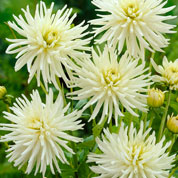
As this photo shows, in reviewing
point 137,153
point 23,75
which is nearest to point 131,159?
point 137,153

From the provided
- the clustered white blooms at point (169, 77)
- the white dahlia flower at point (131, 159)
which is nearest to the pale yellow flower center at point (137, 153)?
the white dahlia flower at point (131, 159)

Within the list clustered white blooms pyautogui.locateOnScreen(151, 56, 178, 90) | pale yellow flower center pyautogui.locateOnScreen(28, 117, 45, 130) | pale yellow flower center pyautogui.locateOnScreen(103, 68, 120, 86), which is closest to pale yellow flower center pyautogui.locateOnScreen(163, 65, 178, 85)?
clustered white blooms pyautogui.locateOnScreen(151, 56, 178, 90)

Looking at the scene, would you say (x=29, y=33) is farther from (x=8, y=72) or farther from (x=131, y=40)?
(x=8, y=72)

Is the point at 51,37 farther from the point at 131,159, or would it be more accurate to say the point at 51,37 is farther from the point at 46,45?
the point at 131,159

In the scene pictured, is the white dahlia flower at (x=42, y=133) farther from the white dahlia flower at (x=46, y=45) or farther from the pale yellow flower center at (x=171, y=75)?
the pale yellow flower center at (x=171, y=75)

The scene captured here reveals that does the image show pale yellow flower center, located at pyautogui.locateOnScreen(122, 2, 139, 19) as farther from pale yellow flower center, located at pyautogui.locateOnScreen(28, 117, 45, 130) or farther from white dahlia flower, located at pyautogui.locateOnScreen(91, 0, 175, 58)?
pale yellow flower center, located at pyautogui.locateOnScreen(28, 117, 45, 130)

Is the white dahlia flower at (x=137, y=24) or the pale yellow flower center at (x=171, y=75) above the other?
the white dahlia flower at (x=137, y=24)

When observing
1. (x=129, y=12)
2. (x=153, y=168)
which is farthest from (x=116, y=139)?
(x=129, y=12)

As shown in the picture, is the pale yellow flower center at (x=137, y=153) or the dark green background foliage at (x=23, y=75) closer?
the pale yellow flower center at (x=137, y=153)
